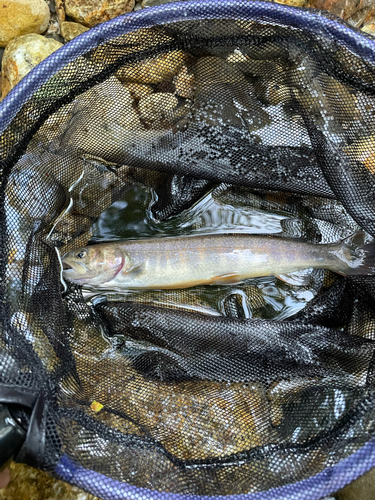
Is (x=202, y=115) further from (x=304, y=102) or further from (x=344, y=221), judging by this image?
(x=344, y=221)

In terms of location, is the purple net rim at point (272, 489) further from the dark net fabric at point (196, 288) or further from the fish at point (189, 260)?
the fish at point (189, 260)

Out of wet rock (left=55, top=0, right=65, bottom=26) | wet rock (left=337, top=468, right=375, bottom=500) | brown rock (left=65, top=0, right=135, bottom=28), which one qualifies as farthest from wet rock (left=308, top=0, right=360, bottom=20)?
wet rock (left=337, top=468, right=375, bottom=500)

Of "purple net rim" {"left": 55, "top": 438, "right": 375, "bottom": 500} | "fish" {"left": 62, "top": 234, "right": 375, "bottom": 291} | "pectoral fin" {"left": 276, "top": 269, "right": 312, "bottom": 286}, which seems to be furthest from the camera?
"pectoral fin" {"left": 276, "top": 269, "right": 312, "bottom": 286}

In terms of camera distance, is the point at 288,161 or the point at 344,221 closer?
the point at 288,161

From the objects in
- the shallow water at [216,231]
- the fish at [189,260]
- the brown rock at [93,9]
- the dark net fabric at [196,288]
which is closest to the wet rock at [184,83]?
the dark net fabric at [196,288]

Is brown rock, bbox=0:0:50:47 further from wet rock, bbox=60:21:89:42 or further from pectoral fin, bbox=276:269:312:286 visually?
pectoral fin, bbox=276:269:312:286

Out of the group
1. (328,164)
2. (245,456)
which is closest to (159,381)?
(245,456)
